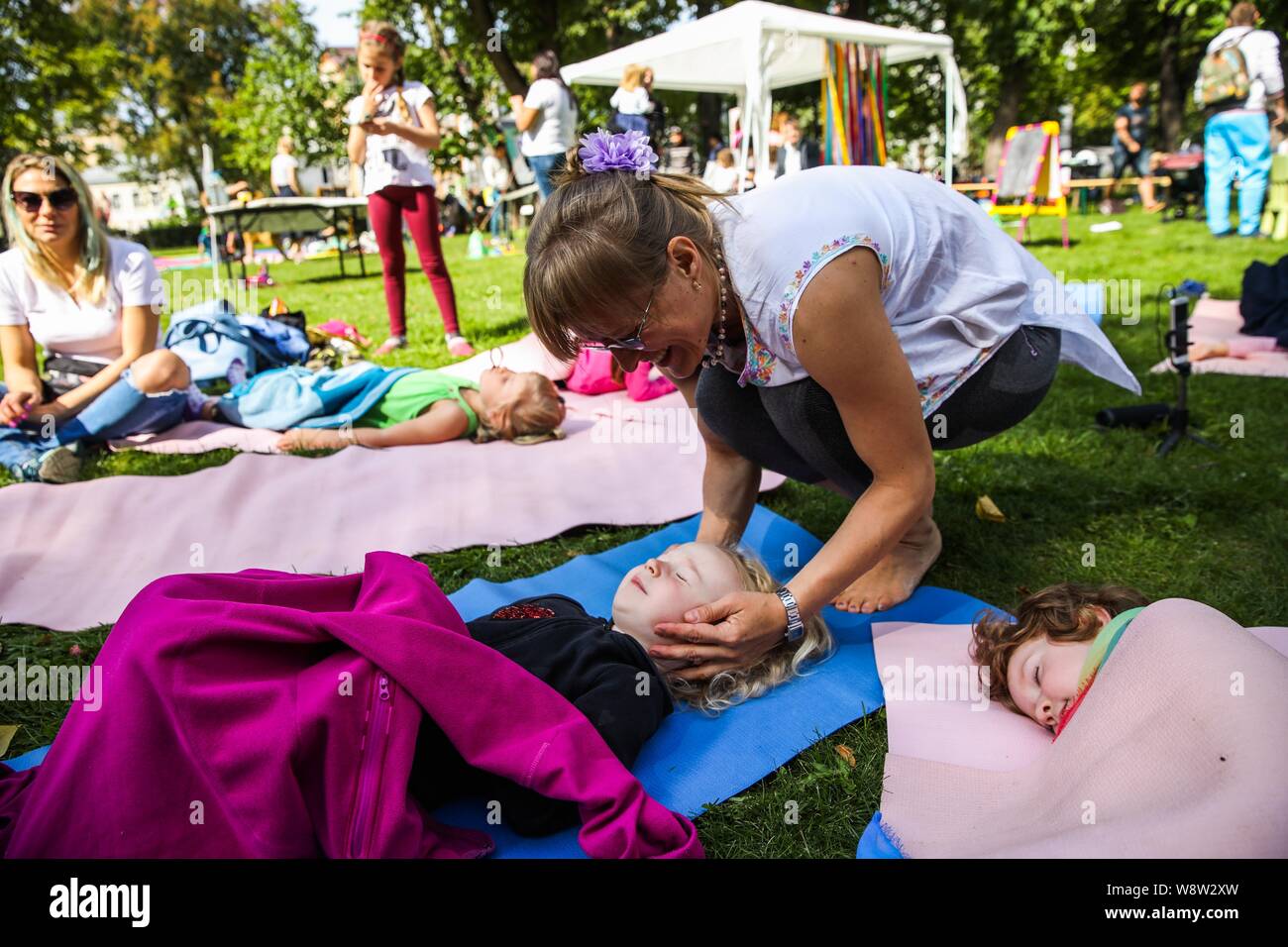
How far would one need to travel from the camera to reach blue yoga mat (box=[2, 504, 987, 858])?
1.95 metres

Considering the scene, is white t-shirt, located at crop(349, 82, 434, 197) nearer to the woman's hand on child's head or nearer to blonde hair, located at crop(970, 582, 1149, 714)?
the woman's hand on child's head

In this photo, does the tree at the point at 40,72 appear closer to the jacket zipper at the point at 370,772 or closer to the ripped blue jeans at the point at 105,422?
the ripped blue jeans at the point at 105,422

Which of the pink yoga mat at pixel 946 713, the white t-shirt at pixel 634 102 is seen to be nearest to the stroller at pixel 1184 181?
the white t-shirt at pixel 634 102

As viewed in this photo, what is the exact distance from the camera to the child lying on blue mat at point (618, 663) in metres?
1.90

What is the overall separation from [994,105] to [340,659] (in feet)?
93.1

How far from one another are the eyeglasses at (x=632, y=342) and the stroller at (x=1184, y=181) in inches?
559

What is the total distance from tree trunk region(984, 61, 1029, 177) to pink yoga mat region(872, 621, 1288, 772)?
65.8 ft

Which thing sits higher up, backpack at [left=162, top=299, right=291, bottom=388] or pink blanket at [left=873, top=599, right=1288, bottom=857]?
backpack at [left=162, top=299, right=291, bottom=388]

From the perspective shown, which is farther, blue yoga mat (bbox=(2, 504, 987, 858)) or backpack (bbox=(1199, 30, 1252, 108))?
backpack (bbox=(1199, 30, 1252, 108))

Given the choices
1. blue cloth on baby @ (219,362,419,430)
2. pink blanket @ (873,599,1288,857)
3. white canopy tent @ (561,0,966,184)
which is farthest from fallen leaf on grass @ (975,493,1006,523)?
white canopy tent @ (561,0,966,184)

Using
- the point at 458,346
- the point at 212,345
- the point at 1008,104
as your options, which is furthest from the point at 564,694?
the point at 1008,104

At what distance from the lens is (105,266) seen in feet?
14.5

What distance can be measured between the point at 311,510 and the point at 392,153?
319 cm
